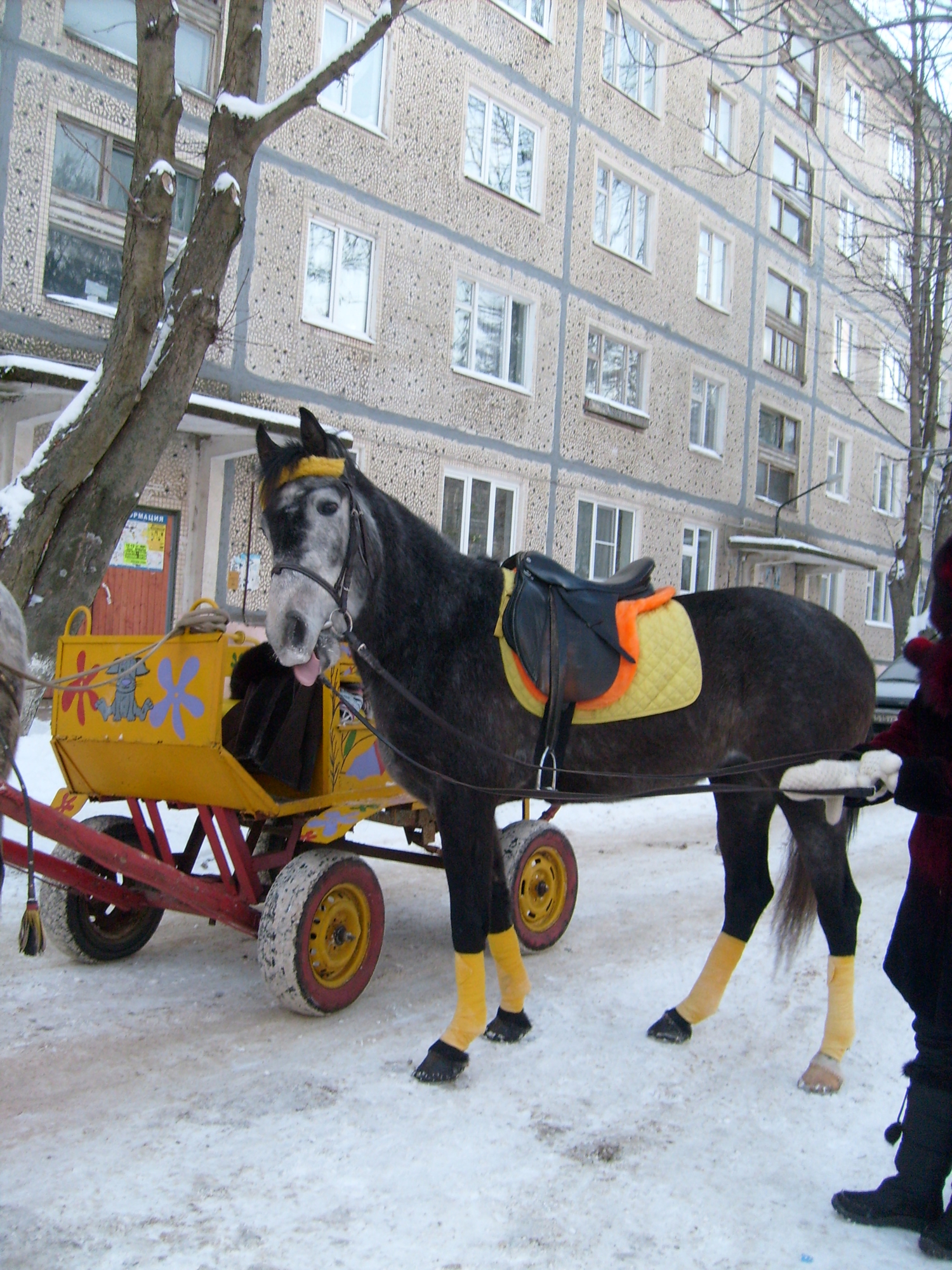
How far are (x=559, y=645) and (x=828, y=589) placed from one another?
76.6 ft

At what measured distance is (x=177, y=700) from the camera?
13.3 ft

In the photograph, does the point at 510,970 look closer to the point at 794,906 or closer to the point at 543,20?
the point at 794,906

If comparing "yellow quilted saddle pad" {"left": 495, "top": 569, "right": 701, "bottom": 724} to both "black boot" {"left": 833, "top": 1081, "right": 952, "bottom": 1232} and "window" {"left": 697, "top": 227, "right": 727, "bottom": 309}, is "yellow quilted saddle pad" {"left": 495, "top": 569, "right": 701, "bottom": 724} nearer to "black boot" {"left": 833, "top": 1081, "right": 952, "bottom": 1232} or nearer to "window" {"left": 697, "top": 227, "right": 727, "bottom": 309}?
"black boot" {"left": 833, "top": 1081, "right": 952, "bottom": 1232}

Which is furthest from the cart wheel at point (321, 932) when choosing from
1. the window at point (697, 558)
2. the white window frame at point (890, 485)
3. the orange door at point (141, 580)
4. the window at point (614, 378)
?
the white window frame at point (890, 485)

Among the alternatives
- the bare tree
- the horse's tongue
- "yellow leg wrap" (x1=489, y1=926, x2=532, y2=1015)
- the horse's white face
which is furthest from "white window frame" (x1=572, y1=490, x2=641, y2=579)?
the horse's tongue

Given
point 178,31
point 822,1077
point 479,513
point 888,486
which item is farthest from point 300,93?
point 888,486

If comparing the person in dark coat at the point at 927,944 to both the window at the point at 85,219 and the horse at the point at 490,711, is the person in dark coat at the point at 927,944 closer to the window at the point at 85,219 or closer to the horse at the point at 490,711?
the horse at the point at 490,711

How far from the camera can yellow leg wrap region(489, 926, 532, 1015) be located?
3.95 m

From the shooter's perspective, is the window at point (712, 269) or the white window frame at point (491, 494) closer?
the white window frame at point (491, 494)

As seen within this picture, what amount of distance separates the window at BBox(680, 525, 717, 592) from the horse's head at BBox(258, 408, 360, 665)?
16334mm

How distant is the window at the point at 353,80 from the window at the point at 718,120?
27.8 ft

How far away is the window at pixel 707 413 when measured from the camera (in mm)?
20391

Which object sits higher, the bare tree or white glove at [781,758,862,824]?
the bare tree

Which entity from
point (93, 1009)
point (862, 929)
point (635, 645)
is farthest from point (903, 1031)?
point (93, 1009)
